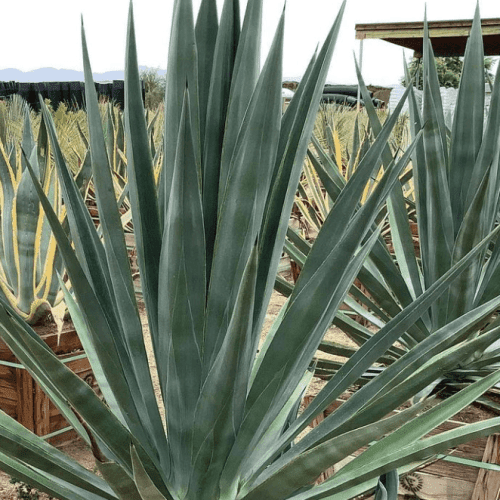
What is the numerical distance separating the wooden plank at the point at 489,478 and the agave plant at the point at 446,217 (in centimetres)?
16

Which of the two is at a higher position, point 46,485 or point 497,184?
point 497,184

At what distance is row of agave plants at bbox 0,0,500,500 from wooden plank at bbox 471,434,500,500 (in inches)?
21.1

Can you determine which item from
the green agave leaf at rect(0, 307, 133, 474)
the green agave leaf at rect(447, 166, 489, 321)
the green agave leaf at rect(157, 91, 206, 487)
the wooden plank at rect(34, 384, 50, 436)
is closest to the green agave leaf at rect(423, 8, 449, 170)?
the green agave leaf at rect(447, 166, 489, 321)

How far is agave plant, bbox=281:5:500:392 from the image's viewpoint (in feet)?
4.83

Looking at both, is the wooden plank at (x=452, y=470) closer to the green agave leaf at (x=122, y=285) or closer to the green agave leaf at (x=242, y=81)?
the green agave leaf at (x=122, y=285)

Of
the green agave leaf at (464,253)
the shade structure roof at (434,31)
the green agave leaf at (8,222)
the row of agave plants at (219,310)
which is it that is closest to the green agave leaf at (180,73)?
the row of agave plants at (219,310)

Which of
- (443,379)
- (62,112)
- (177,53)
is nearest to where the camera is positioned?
(177,53)

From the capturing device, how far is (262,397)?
31.6 inches

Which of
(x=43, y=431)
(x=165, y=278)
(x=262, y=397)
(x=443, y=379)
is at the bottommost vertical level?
A: (x=43, y=431)

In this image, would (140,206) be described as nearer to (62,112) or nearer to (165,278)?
(165,278)

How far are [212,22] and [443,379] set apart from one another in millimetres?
986

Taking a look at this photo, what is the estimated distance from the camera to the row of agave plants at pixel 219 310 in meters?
0.76

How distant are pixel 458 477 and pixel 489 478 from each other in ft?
0.21

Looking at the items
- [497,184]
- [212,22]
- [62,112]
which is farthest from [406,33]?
[212,22]
